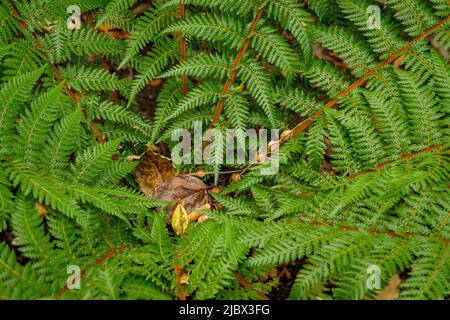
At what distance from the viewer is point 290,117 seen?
2693mm

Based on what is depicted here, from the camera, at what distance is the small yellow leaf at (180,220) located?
2479 mm

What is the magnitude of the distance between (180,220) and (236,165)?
50 cm

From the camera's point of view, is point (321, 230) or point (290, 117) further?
point (290, 117)

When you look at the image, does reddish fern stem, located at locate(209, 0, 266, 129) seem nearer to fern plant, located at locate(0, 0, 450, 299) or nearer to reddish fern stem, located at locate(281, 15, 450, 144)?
fern plant, located at locate(0, 0, 450, 299)

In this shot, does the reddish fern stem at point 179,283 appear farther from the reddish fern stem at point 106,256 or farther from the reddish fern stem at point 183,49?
the reddish fern stem at point 183,49

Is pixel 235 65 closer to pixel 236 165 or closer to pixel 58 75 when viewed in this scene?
pixel 236 165

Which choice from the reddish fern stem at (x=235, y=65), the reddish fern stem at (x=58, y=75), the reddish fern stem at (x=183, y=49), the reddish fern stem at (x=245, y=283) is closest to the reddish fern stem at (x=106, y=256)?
the reddish fern stem at (x=245, y=283)

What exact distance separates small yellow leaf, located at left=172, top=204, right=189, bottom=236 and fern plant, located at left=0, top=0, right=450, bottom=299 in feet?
0.17

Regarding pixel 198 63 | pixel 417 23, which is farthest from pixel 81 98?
pixel 417 23

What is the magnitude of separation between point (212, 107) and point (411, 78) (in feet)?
3.88

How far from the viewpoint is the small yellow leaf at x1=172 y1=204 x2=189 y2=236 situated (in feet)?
8.13

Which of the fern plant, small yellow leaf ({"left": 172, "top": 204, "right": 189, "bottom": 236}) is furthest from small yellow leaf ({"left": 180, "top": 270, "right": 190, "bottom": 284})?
small yellow leaf ({"left": 172, "top": 204, "right": 189, "bottom": 236})

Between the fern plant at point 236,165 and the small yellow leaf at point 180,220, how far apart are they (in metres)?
0.05

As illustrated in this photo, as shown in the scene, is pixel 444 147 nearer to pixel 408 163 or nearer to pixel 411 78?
pixel 408 163
